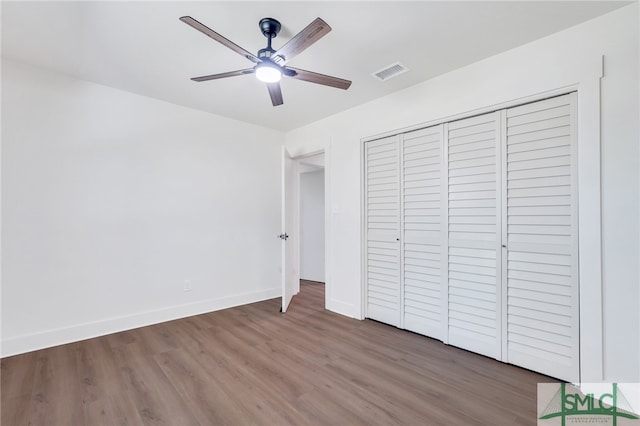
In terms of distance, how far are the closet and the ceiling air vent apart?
2.05 ft

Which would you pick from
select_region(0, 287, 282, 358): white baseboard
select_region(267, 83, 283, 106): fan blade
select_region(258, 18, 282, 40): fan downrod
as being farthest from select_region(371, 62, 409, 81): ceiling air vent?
select_region(0, 287, 282, 358): white baseboard

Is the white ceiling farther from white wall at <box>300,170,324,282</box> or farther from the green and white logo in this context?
white wall at <box>300,170,324,282</box>

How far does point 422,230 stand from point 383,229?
18.3 inches

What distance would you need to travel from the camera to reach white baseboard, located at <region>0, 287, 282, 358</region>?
244 centimetres

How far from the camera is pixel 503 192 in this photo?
90.5 inches

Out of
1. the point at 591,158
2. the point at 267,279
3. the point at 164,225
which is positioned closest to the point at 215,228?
the point at 164,225

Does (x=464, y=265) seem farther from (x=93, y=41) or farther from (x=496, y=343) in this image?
(x=93, y=41)

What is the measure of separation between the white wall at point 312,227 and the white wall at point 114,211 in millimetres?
1561

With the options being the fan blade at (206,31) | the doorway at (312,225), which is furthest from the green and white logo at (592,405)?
the doorway at (312,225)

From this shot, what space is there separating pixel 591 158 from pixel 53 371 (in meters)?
4.22

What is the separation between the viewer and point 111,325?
9.44 ft

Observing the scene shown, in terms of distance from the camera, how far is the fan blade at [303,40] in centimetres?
154

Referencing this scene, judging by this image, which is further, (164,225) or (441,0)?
(164,225)

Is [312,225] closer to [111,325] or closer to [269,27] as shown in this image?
[111,325]
